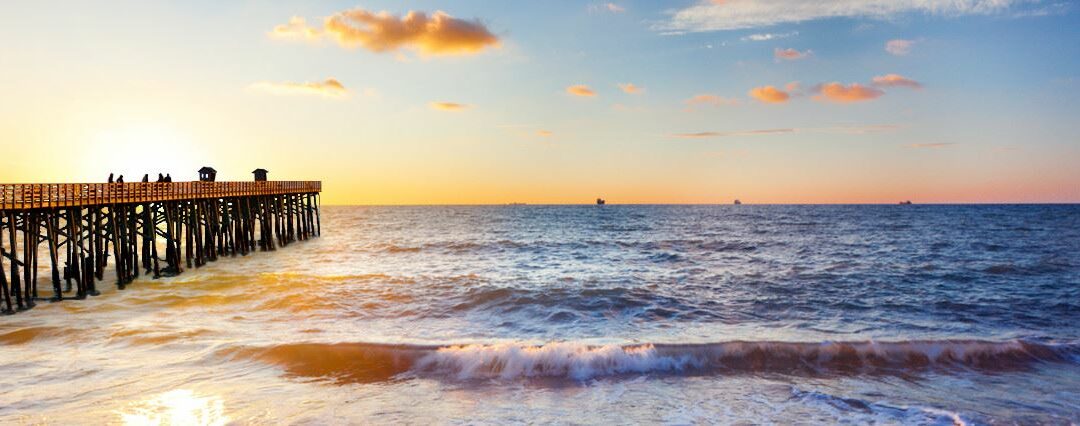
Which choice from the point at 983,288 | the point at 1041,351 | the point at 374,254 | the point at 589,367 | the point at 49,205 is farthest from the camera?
the point at 374,254

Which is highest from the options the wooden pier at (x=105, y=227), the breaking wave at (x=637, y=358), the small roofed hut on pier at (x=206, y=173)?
the small roofed hut on pier at (x=206, y=173)

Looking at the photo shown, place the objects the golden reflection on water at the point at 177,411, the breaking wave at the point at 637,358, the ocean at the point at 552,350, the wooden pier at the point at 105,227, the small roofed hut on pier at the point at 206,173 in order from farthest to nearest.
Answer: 1. the small roofed hut on pier at the point at 206,173
2. the wooden pier at the point at 105,227
3. the breaking wave at the point at 637,358
4. the ocean at the point at 552,350
5. the golden reflection on water at the point at 177,411

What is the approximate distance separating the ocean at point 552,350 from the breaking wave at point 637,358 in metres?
0.06

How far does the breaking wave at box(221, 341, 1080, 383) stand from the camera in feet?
50.5

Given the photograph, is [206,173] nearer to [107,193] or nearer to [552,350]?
[107,193]

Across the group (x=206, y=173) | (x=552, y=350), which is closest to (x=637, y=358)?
(x=552, y=350)

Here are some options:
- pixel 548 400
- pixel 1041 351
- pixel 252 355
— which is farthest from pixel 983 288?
pixel 252 355

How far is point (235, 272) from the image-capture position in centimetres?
3291

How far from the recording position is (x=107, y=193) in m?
27.5

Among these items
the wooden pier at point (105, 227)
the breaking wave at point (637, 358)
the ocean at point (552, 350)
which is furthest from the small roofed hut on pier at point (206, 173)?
the breaking wave at point (637, 358)

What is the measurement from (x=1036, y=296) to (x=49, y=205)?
34.1 metres

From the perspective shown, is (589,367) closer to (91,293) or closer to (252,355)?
(252,355)

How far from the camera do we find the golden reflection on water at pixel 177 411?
12008 mm

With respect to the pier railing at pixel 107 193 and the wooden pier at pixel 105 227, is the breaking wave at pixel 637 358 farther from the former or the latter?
the pier railing at pixel 107 193
